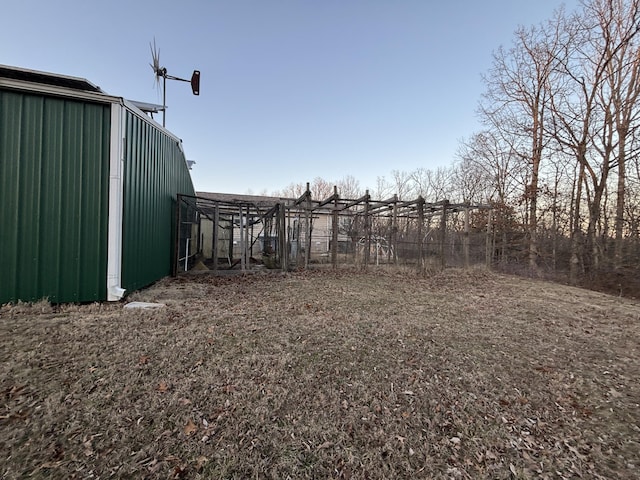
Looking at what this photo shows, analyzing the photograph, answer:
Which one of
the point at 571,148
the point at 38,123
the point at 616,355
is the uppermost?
the point at 571,148

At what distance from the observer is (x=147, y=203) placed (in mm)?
5602

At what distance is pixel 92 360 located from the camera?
2.56 metres

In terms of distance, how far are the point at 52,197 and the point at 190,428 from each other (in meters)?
4.21

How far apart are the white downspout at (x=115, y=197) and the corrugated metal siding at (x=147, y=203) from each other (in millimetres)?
206

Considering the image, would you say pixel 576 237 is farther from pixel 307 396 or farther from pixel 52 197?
pixel 52 197

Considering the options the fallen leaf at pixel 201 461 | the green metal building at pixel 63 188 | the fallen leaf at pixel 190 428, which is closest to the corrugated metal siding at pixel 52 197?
the green metal building at pixel 63 188

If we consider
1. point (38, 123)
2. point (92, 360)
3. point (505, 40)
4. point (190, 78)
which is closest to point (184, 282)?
point (38, 123)

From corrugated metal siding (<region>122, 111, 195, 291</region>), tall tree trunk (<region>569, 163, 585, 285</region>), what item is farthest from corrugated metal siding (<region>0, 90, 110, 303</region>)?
tall tree trunk (<region>569, 163, 585, 285</region>)

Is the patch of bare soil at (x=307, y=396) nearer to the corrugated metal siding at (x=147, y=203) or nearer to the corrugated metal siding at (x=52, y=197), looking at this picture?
the corrugated metal siding at (x=52, y=197)

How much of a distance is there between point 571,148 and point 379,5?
9.69m

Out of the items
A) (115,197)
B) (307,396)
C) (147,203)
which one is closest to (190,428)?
(307,396)

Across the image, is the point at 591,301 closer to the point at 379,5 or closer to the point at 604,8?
the point at 379,5

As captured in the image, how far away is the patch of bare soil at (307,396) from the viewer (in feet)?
5.34

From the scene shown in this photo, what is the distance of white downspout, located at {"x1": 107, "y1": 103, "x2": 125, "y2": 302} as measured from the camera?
4.30 m
